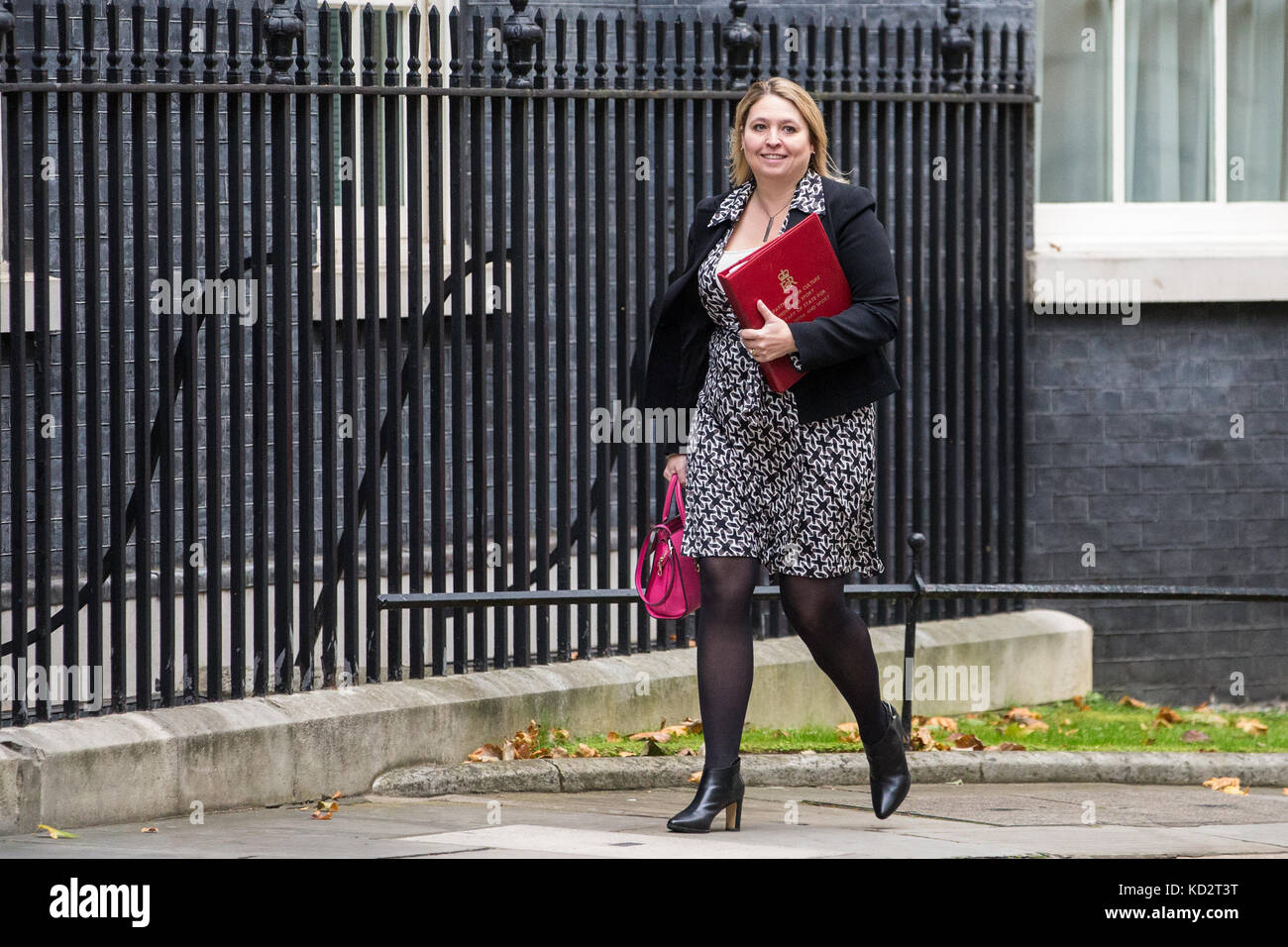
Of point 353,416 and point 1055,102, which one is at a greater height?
point 1055,102

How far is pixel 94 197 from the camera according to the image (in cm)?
554

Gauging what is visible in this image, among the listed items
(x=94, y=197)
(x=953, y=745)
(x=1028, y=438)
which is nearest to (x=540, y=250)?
(x=94, y=197)

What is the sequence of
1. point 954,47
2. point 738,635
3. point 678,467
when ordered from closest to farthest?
point 738,635, point 678,467, point 954,47

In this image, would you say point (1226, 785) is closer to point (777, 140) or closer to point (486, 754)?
point (486, 754)

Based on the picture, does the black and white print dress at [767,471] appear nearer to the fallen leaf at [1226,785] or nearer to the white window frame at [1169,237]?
the fallen leaf at [1226,785]

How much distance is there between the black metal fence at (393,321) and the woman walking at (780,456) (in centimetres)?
154

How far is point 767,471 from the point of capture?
5062mm

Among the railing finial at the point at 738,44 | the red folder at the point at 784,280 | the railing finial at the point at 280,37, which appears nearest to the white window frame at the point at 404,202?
the railing finial at the point at 280,37

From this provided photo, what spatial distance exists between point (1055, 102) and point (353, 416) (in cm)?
450

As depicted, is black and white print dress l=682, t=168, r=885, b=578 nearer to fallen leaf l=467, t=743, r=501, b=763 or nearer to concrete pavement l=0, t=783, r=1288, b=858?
concrete pavement l=0, t=783, r=1288, b=858

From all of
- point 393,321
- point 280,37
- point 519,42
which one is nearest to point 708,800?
point 393,321

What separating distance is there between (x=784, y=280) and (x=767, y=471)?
50cm
